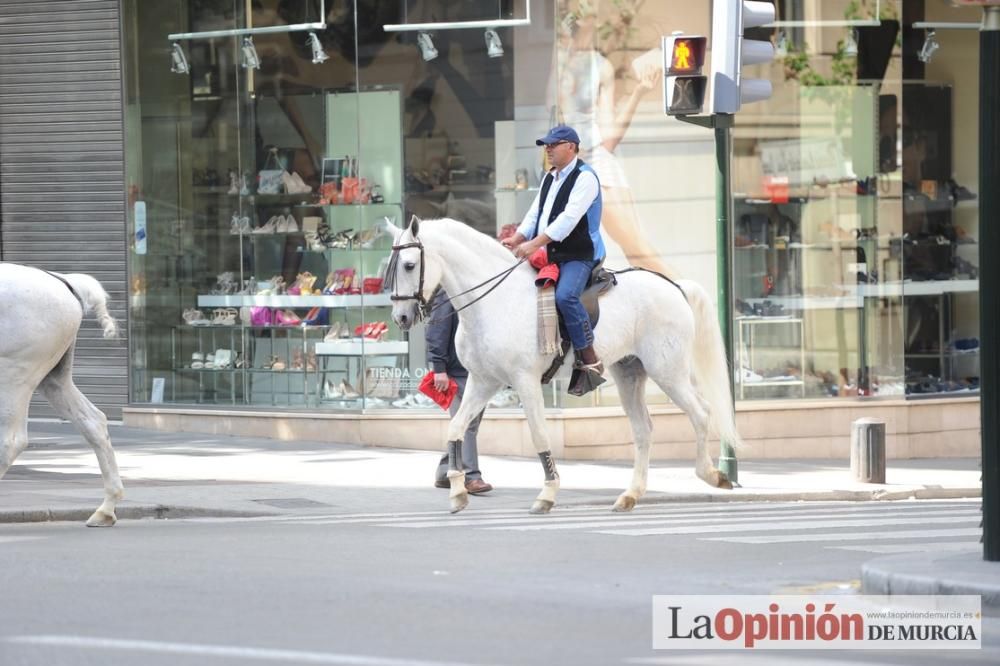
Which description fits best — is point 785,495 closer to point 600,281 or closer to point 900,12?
point 600,281

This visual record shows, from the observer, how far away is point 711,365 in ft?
48.5

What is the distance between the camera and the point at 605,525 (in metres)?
12.6

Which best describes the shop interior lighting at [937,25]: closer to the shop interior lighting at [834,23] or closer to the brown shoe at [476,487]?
the shop interior lighting at [834,23]

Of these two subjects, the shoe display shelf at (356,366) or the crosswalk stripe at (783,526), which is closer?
the crosswalk stripe at (783,526)

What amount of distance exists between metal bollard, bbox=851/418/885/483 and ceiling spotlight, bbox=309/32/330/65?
712 cm

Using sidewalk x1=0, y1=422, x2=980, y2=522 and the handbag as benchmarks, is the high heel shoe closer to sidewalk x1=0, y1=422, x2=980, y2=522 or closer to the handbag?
sidewalk x1=0, y1=422, x2=980, y2=522

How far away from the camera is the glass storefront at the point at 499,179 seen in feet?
60.2

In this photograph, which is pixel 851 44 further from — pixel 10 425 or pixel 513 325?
pixel 10 425

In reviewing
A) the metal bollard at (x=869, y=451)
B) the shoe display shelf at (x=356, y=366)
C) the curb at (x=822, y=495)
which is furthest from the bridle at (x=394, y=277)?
the shoe display shelf at (x=356, y=366)

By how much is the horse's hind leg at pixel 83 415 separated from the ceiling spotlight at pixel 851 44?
10185 millimetres

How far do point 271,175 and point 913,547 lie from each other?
10.6 meters

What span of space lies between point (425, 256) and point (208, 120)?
762 centimetres

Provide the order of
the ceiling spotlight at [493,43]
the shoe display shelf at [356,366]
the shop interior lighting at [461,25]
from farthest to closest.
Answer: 1. the shoe display shelf at [356,366]
2. the ceiling spotlight at [493,43]
3. the shop interior lighting at [461,25]

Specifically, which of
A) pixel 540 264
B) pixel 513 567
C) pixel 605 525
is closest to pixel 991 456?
pixel 513 567
